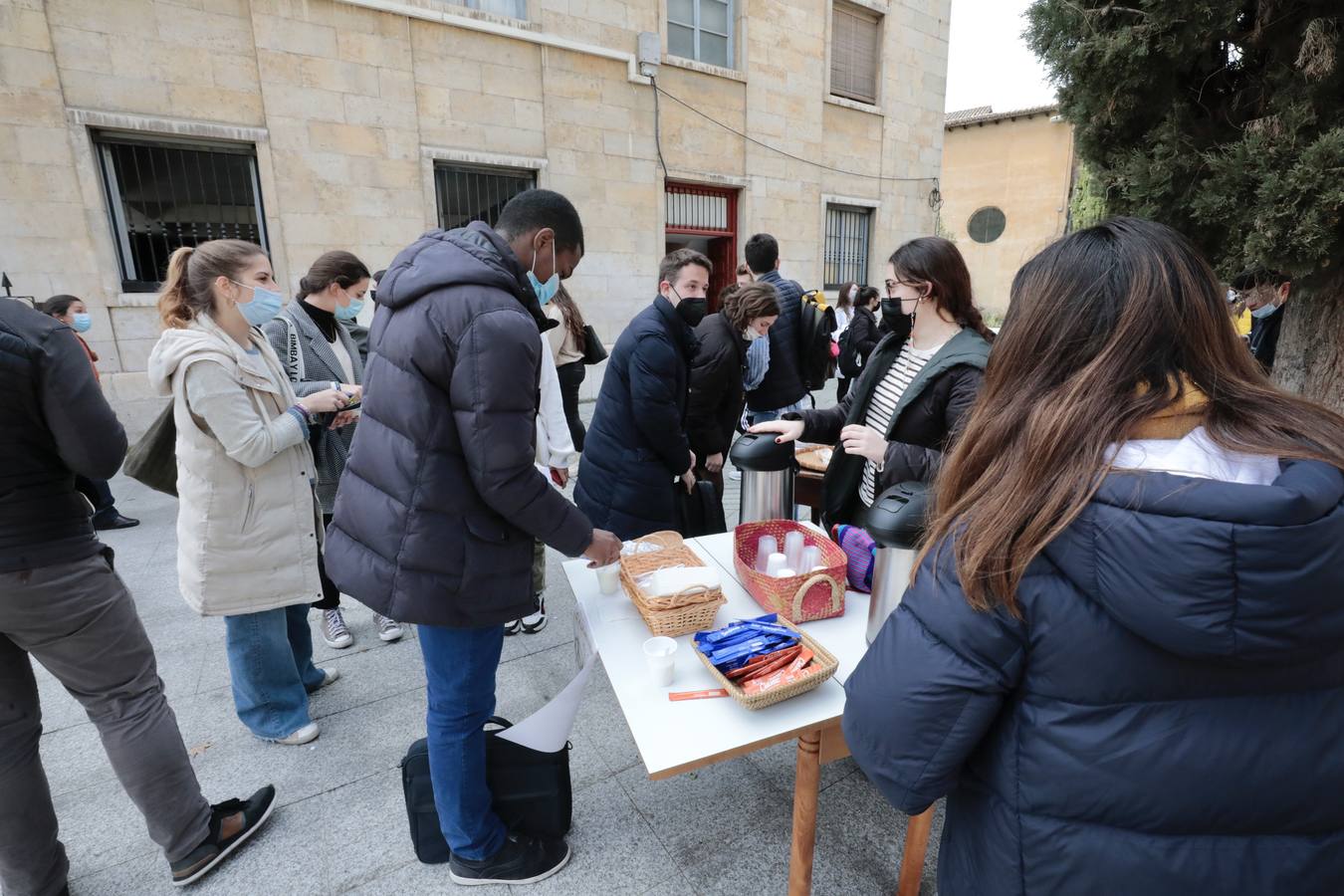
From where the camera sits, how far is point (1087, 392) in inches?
33.8

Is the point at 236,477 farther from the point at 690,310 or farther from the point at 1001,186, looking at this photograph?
the point at 1001,186

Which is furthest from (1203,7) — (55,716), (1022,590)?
(55,716)

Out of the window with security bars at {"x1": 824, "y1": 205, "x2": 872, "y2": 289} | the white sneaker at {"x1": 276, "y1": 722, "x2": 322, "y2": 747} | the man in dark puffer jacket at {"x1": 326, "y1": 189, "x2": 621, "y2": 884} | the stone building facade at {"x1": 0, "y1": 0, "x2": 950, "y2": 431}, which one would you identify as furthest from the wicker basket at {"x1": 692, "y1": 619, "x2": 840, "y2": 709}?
the window with security bars at {"x1": 824, "y1": 205, "x2": 872, "y2": 289}

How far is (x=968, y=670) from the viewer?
0.87 metres

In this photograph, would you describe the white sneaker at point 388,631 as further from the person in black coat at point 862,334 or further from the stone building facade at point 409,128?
the stone building facade at point 409,128

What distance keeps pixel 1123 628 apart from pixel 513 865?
1.81 meters

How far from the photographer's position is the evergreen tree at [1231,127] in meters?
2.30

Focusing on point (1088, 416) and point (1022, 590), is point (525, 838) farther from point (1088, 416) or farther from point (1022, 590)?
point (1088, 416)

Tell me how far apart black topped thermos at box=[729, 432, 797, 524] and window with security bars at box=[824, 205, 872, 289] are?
31.2 ft

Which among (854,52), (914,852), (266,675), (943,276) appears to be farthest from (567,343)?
(854,52)

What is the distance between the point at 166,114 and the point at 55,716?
606 cm

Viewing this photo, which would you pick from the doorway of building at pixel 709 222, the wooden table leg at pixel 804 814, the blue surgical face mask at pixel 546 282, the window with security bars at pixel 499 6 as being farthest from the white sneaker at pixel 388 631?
the window with security bars at pixel 499 6

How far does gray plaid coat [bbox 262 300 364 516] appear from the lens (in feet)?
9.29

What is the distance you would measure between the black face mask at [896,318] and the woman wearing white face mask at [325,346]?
2.16 meters
